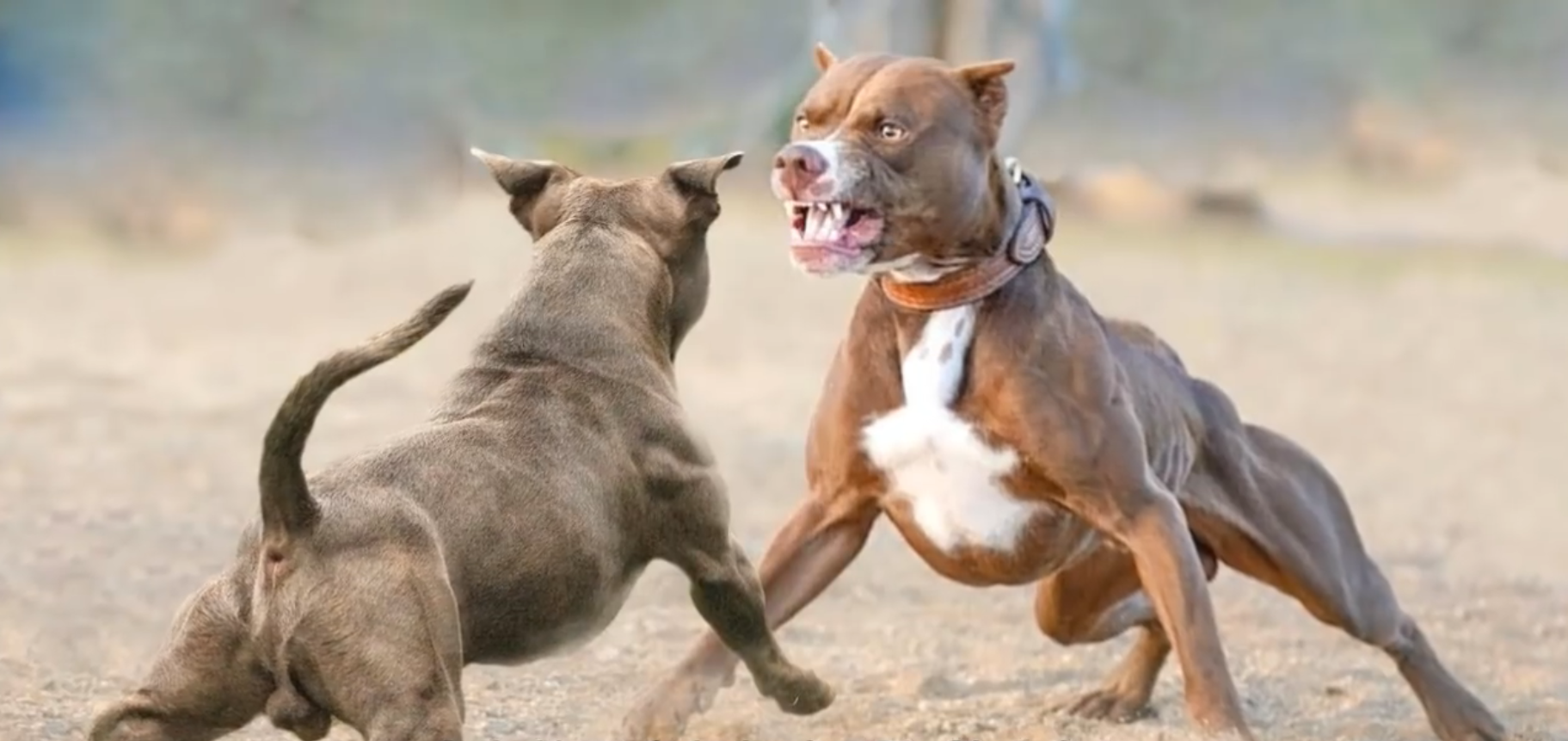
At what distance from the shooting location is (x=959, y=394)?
4.48 meters

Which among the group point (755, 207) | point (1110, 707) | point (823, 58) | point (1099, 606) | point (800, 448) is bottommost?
point (800, 448)

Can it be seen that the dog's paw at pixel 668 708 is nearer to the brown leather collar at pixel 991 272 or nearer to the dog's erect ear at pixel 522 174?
the brown leather collar at pixel 991 272

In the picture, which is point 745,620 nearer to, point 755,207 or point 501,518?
point 501,518

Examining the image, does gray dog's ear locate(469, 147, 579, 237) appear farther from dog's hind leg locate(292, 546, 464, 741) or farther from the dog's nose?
dog's hind leg locate(292, 546, 464, 741)

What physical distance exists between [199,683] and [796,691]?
1.29 meters

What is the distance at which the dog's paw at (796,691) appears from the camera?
4.47 m

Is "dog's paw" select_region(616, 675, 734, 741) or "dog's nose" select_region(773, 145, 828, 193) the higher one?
"dog's nose" select_region(773, 145, 828, 193)

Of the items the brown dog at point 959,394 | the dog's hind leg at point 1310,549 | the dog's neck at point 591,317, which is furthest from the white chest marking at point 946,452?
the dog's hind leg at point 1310,549

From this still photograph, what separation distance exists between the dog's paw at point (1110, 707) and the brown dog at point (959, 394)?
2.35ft

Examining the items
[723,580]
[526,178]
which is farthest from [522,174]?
[723,580]

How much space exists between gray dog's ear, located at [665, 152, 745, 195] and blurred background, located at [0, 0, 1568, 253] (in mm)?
9121

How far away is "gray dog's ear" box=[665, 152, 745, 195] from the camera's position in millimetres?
4363

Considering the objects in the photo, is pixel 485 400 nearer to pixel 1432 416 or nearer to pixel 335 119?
pixel 1432 416

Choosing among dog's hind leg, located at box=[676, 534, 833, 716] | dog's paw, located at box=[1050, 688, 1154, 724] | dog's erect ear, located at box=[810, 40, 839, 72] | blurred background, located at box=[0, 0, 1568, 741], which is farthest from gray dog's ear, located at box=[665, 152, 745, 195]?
blurred background, located at box=[0, 0, 1568, 741]
